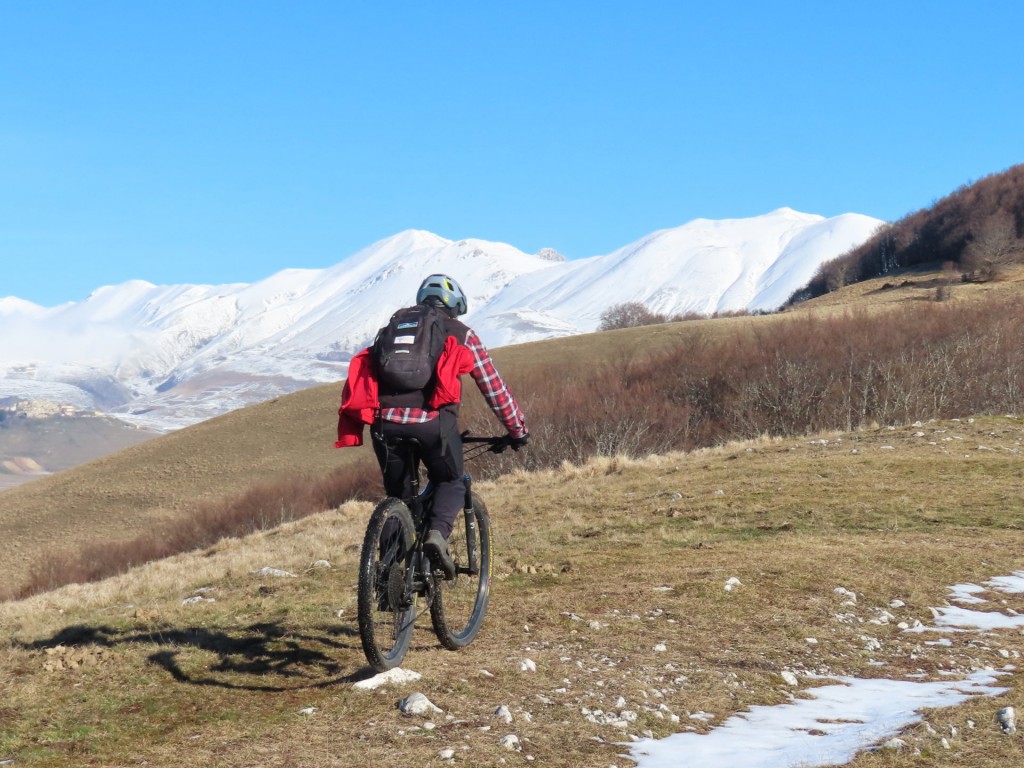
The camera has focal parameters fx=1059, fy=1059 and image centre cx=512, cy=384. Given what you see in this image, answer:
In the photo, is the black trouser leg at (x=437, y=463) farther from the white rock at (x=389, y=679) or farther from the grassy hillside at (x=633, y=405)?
the grassy hillside at (x=633, y=405)

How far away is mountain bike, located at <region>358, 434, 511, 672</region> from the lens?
7297 mm

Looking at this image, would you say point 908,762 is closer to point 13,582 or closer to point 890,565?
point 890,565

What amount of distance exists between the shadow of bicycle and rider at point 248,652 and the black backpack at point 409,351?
2.15 meters

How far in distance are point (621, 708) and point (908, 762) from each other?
180 cm

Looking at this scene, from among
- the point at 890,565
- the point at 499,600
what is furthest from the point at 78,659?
the point at 890,565

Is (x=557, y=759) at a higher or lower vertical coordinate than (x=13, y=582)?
higher

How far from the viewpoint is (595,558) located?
13508 mm

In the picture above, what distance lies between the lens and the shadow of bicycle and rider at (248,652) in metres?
7.77

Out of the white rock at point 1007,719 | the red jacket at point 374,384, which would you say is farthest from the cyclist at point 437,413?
the white rock at point 1007,719

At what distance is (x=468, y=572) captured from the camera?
8.88 metres

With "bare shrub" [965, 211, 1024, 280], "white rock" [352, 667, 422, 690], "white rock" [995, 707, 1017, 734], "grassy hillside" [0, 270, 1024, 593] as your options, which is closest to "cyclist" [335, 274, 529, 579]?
"white rock" [352, 667, 422, 690]

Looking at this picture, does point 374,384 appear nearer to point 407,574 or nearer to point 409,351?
point 409,351

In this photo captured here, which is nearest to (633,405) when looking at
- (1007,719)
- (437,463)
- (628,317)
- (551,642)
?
(551,642)

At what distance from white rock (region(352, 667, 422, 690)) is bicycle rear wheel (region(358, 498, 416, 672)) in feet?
0.23
